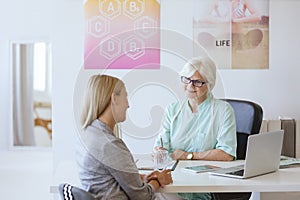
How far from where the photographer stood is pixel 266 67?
11.6 feet

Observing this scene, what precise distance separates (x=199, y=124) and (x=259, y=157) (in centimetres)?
63

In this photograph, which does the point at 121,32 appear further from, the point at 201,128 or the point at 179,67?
the point at 201,128

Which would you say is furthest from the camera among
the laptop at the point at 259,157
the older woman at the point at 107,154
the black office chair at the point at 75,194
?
the laptop at the point at 259,157

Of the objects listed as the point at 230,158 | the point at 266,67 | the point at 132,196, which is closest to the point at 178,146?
the point at 230,158

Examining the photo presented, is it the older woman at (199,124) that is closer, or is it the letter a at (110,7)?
the older woman at (199,124)

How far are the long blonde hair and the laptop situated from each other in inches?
23.0

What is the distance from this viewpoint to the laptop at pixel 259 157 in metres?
2.15

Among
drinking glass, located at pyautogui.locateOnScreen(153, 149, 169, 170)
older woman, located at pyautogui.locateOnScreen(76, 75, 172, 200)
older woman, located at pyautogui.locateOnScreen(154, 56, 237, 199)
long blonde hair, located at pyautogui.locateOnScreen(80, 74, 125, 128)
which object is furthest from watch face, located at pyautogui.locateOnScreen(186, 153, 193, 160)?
long blonde hair, located at pyautogui.locateOnScreen(80, 74, 125, 128)

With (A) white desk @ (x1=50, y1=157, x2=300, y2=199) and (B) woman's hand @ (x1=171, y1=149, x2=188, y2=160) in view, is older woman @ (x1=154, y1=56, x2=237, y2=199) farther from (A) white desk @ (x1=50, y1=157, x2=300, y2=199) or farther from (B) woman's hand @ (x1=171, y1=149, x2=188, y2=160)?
(A) white desk @ (x1=50, y1=157, x2=300, y2=199)

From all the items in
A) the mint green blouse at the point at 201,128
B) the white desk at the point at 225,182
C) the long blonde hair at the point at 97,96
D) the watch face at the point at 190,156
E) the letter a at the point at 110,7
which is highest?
the letter a at the point at 110,7

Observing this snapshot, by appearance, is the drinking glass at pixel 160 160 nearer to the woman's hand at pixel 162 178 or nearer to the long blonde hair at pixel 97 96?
the woman's hand at pixel 162 178

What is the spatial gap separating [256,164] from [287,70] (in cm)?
151

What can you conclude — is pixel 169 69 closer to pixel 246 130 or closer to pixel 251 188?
pixel 246 130

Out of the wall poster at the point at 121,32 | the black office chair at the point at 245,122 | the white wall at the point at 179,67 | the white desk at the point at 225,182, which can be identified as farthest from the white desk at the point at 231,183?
the wall poster at the point at 121,32
